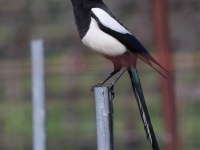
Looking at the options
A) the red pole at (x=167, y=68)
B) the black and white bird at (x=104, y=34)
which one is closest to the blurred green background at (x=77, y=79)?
the red pole at (x=167, y=68)

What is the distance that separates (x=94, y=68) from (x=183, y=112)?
0.59m

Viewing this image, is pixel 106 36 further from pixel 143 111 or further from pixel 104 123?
pixel 104 123

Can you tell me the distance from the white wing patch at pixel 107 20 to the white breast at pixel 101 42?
3cm

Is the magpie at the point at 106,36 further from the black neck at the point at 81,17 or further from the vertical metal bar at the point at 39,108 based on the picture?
the vertical metal bar at the point at 39,108

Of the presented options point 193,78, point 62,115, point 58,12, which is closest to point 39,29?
point 58,12

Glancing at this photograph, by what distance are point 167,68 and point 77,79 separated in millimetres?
1334

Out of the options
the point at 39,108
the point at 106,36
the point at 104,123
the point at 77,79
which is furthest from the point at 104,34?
the point at 77,79

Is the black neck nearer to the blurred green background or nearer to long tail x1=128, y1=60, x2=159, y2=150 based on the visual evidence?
long tail x1=128, y1=60, x2=159, y2=150

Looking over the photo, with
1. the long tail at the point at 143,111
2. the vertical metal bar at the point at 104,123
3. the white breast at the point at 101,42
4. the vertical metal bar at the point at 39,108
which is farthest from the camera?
the vertical metal bar at the point at 39,108

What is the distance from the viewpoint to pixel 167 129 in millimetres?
5543

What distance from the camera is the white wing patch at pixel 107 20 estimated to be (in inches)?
157

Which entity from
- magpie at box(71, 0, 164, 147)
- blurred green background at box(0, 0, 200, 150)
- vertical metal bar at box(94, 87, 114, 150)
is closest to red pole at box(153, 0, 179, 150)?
blurred green background at box(0, 0, 200, 150)

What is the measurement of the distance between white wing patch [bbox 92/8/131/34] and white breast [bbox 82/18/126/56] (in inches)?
1.2

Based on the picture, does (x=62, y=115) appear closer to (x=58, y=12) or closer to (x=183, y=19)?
(x=58, y=12)
